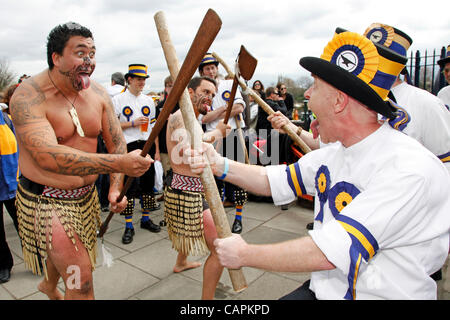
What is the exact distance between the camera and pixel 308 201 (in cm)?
571

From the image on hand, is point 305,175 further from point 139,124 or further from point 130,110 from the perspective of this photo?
point 130,110

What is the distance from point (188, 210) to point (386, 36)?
2.13 meters

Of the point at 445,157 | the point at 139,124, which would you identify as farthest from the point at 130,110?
the point at 445,157

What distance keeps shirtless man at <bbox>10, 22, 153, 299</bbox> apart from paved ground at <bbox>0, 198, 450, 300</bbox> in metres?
1.10

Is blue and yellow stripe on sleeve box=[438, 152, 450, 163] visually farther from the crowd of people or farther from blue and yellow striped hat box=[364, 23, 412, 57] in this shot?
blue and yellow striped hat box=[364, 23, 412, 57]

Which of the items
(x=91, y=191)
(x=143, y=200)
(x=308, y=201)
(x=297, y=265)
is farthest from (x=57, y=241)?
(x=308, y=201)

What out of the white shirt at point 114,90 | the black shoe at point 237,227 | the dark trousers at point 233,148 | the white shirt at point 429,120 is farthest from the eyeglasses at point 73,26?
the white shirt at point 114,90

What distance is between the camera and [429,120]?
8.66 ft

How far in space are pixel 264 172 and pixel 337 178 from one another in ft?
1.84

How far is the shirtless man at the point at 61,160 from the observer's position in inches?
76.0

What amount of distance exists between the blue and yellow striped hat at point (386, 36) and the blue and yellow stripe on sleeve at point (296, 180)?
1113mm

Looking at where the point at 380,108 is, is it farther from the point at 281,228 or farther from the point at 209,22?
the point at 281,228

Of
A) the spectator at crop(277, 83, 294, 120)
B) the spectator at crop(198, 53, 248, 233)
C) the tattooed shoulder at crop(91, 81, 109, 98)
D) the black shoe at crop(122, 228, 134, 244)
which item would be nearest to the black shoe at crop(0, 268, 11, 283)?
the black shoe at crop(122, 228, 134, 244)

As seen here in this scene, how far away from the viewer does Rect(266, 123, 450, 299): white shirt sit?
119cm
